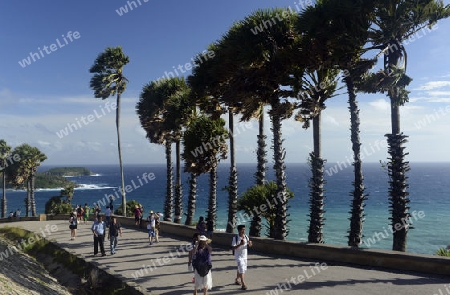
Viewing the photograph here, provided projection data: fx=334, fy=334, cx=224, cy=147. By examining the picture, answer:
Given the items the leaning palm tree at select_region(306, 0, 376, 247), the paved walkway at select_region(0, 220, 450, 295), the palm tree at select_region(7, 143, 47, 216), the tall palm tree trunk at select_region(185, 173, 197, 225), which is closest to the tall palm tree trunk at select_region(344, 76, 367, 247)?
the leaning palm tree at select_region(306, 0, 376, 247)

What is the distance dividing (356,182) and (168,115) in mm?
15907

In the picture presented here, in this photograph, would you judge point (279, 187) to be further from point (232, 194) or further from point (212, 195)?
point (212, 195)

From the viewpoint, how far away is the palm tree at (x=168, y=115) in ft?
78.6

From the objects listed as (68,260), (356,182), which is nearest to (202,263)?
(356,182)

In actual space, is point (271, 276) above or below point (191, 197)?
below

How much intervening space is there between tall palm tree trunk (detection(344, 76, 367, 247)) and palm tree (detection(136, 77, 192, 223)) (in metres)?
13.2

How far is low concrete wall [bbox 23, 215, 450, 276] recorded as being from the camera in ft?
30.8

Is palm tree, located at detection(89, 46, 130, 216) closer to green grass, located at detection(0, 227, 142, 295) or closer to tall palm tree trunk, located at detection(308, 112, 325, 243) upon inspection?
green grass, located at detection(0, 227, 142, 295)

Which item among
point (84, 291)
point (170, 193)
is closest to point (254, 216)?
point (84, 291)

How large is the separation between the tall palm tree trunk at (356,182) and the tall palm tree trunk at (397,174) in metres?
1.03

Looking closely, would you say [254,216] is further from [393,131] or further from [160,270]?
[393,131]

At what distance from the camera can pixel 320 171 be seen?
13391 mm

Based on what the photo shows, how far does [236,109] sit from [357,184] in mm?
9343

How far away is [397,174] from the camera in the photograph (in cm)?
1133
